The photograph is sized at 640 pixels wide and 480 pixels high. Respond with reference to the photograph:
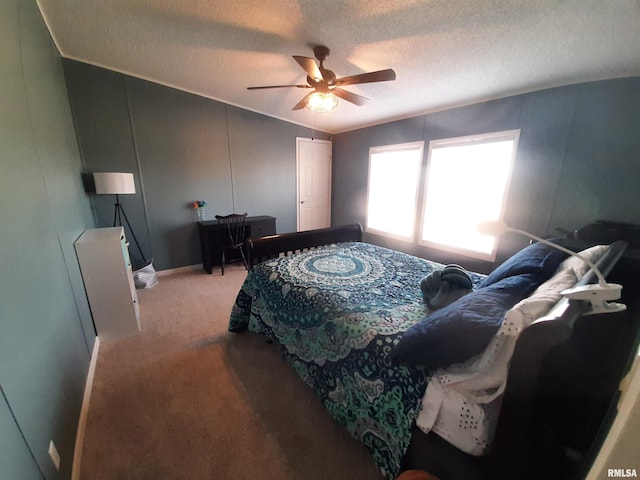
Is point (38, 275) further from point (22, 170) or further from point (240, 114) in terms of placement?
point (240, 114)

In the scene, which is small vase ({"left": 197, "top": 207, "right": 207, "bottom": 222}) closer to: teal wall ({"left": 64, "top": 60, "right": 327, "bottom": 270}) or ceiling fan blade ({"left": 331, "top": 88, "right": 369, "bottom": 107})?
teal wall ({"left": 64, "top": 60, "right": 327, "bottom": 270})

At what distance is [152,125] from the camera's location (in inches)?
131

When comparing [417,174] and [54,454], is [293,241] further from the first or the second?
[417,174]

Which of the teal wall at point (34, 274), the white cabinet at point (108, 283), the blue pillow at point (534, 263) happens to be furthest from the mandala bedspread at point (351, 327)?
the teal wall at point (34, 274)

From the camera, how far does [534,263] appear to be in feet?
4.15

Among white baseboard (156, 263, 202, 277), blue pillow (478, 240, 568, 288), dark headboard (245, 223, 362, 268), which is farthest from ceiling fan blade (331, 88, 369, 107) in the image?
Result: white baseboard (156, 263, 202, 277)

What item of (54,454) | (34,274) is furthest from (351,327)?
(34,274)

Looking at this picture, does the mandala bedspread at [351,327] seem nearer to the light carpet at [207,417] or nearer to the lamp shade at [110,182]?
the light carpet at [207,417]

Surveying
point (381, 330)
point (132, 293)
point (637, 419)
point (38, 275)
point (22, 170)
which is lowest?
point (132, 293)

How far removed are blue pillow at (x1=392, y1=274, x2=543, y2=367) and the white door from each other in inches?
160

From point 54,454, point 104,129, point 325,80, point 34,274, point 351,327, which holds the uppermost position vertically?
point 325,80

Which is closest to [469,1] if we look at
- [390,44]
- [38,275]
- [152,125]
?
[390,44]

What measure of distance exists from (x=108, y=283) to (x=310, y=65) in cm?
255

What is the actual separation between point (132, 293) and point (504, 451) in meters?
2.81
